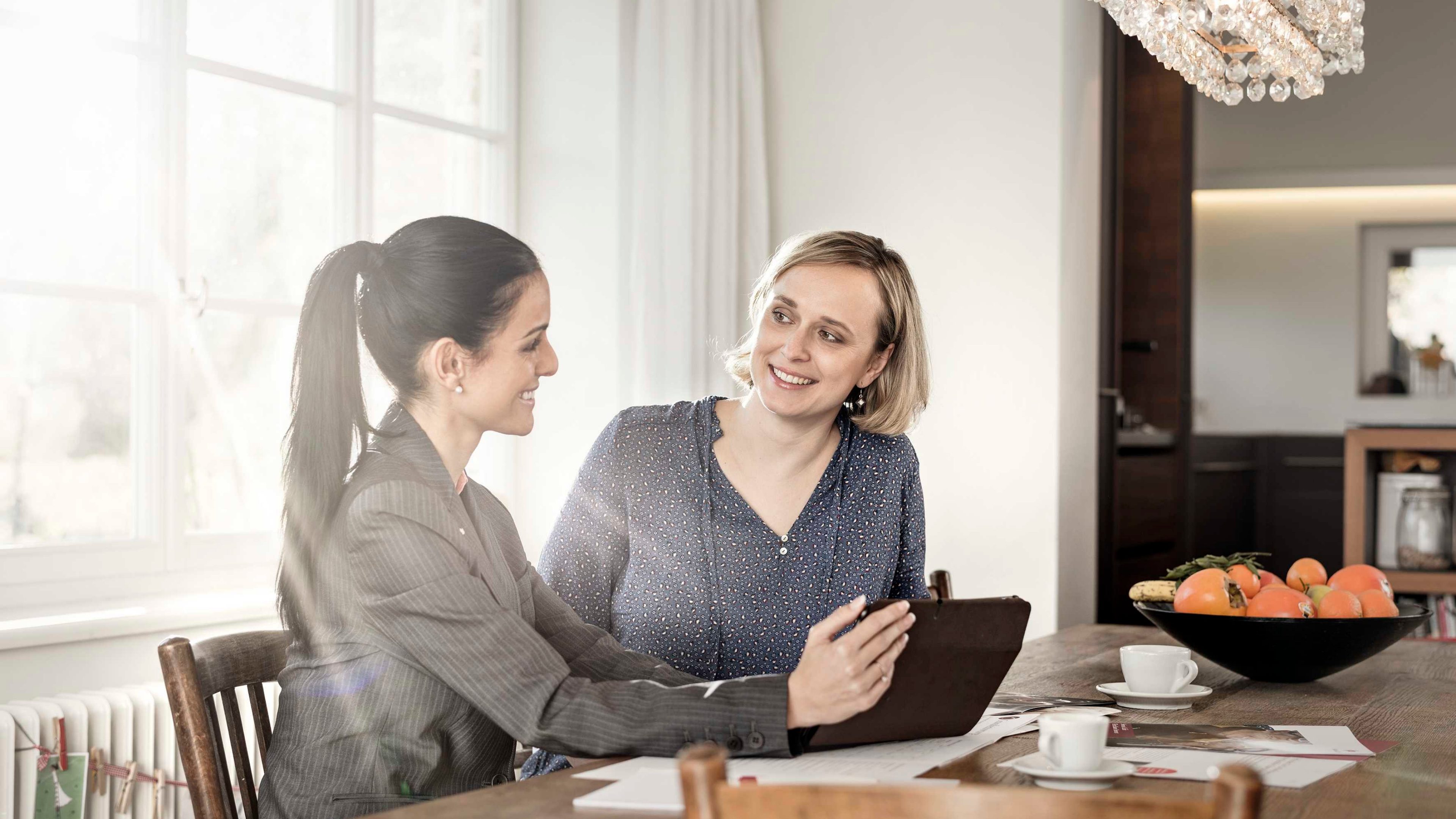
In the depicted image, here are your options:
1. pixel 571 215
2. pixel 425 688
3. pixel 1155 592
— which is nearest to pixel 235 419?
pixel 571 215

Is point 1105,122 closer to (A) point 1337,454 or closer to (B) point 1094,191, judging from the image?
(B) point 1094,191

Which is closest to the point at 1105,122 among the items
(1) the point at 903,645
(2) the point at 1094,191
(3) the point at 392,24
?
(2) the point at 1094,191

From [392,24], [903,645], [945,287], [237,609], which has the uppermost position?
[392,24]

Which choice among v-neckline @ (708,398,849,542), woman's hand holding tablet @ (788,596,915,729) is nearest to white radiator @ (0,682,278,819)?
v-neckline @ (708,398,849,542)

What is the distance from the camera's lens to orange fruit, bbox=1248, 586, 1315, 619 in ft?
5.65

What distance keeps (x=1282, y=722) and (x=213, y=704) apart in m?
1.18

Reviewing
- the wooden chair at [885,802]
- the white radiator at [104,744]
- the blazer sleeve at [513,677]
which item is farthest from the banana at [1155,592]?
the white radiator at [104,744]

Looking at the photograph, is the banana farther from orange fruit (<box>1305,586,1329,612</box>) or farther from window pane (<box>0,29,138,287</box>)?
window pane (<box>0,29,138,287</box>)

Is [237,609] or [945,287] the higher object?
[945,287]

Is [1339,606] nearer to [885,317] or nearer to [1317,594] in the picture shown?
[1317,594]

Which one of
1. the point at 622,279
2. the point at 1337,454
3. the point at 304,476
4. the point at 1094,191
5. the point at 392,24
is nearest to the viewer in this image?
the point at 304,476

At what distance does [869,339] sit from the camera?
204 centimetres

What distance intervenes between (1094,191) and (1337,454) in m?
3.08

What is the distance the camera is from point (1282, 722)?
1.52 meters
